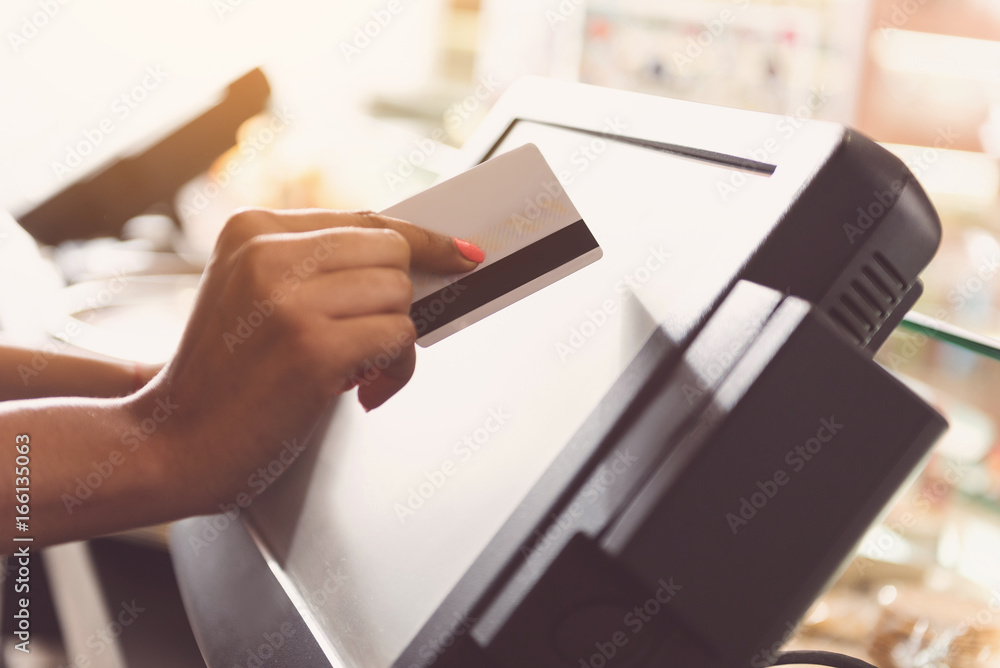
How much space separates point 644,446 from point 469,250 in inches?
6.5

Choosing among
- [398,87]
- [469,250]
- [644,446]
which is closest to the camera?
[644,446]

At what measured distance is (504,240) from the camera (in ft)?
1.49

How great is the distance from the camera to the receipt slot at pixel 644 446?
328 millimetres

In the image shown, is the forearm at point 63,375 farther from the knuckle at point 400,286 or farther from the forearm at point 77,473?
the knuckle at point 400,286

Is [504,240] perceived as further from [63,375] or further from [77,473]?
[63,375]

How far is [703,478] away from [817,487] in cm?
5

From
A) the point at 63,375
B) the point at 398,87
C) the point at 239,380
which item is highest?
the point at 398,87

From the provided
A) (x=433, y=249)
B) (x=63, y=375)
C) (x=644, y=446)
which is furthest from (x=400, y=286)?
(x=63, y=375)

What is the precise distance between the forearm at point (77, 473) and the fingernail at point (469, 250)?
0.75 ft

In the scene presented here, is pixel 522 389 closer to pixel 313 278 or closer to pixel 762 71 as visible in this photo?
pixel 313 278

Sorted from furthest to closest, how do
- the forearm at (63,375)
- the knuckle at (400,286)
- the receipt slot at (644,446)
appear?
the forearm at (63,375)
the knuckle at (400,286)
the receipt slot at (644,446)

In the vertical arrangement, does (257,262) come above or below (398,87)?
below

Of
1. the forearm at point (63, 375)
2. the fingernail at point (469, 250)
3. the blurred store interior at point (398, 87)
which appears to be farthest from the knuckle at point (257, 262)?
the blurred store interior at point (398, 87)

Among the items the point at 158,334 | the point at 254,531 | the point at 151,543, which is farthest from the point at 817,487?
the point at 158,334
